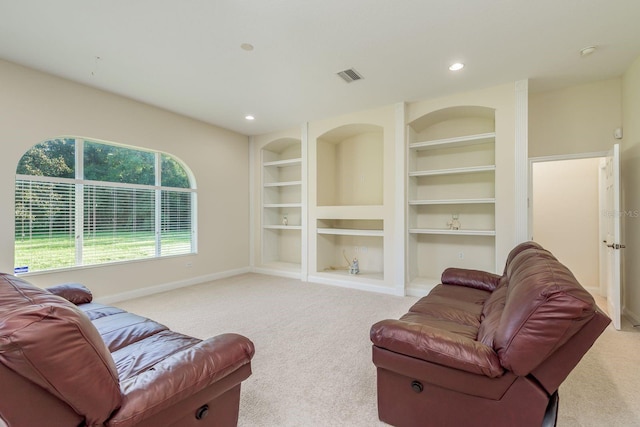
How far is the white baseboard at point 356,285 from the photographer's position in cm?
459

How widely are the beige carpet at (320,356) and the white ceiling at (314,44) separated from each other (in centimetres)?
295

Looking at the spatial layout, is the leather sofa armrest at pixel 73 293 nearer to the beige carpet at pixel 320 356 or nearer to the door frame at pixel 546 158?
the beige carpet at pixel 320 356

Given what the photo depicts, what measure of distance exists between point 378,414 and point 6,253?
419 centimetres

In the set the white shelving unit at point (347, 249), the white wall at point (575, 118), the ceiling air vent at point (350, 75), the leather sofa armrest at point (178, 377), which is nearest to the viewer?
the leather sofa armrest at point (178, 377)

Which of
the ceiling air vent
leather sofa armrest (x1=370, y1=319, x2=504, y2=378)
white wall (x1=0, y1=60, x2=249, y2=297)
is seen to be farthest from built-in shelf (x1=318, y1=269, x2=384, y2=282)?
leather sofa armrest (x1=370, y1=319, x2=504, y2=378)

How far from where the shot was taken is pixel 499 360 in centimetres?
139

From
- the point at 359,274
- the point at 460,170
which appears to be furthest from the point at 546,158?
the point at 359,274

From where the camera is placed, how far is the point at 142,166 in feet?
15.4

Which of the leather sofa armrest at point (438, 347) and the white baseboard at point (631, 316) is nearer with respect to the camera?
the leather sofa armrest at point (438, 347)

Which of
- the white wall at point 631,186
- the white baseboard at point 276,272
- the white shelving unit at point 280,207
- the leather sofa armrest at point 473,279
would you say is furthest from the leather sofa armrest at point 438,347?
the white shelving unit at point 280,207

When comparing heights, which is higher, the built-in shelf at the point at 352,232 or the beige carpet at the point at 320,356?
the built-in shelf at the point at 352,232

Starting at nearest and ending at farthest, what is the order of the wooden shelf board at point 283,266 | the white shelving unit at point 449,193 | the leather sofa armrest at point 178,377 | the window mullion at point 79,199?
the leather sofa armrest at point 178,377 < the window mullion at point 79,199 < the white shelving unit at point 449,193 < the wooden shelf board at point 283,266

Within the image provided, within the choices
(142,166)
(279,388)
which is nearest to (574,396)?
(279,388)

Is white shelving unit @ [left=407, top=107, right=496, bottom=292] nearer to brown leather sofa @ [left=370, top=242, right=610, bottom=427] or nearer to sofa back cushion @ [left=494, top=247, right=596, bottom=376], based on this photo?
brown leather sofa @ [left=370, top=242, right=610, bottom=427]
